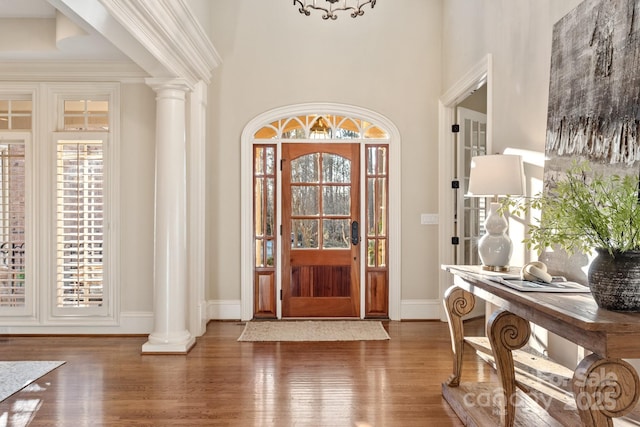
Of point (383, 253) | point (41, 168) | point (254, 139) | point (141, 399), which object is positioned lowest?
point (141, 399)

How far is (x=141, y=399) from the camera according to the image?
10.9 ft

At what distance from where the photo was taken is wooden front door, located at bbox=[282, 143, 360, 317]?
18.5 ft

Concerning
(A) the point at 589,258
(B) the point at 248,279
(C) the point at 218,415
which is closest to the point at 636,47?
(A) the point at 589,258

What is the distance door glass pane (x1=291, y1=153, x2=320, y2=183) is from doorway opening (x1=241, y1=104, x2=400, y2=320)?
0.04 feet

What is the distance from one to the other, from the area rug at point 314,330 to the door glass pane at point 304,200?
1212 millimetres

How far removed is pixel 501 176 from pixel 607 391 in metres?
1.60

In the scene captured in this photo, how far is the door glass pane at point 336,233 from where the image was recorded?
5.64m

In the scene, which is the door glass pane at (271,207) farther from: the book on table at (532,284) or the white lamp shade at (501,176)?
the book on table at (532,284)

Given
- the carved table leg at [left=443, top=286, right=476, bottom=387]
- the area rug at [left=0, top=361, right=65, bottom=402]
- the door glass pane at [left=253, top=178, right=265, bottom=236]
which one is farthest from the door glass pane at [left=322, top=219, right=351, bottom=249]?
the area rug at [left=0, top=361, right=65, bottom=402]

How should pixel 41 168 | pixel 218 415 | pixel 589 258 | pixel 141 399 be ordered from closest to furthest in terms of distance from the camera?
pixel 589 258, pixel 218 415, pixel 141 399, pixel 41 168

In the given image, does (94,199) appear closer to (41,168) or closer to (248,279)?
(41,168)

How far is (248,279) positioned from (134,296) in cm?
119

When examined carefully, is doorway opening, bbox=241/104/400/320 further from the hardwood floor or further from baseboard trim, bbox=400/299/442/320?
the hardwood floor

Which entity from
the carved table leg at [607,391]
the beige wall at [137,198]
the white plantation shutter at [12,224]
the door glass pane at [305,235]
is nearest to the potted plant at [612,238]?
the carved table leg at [607,391]
